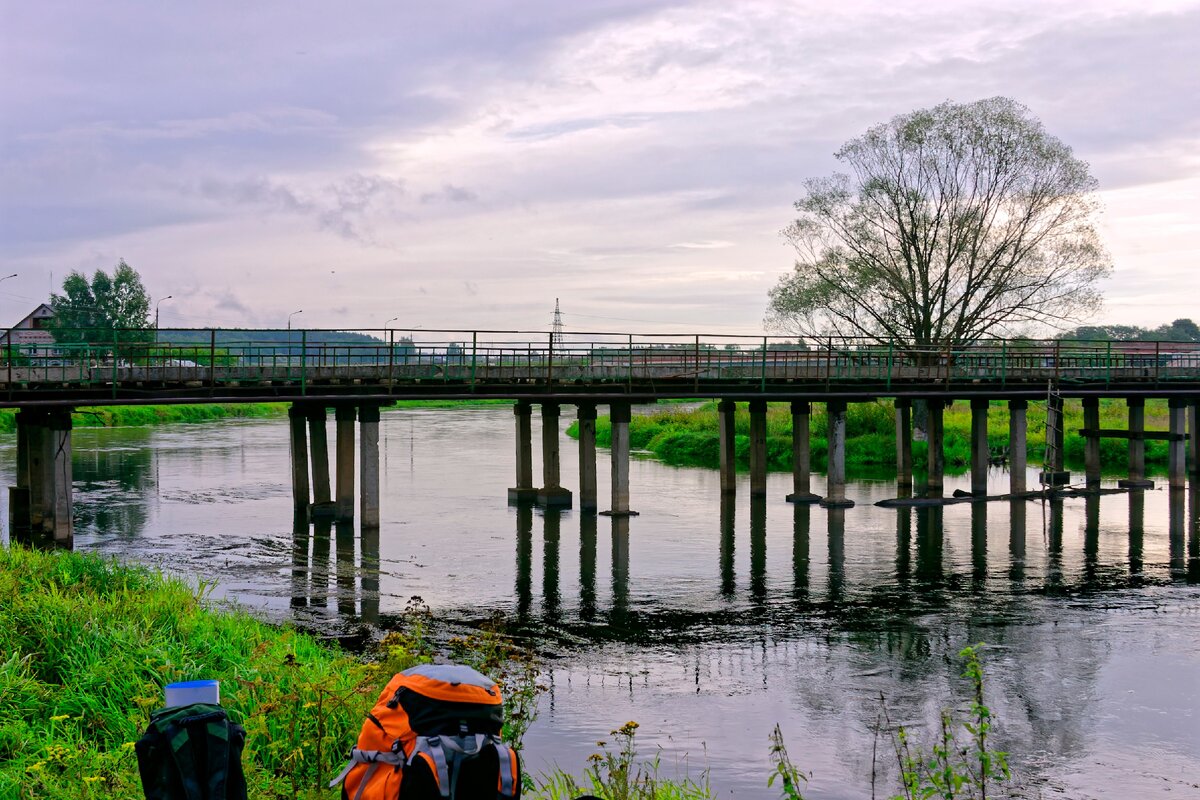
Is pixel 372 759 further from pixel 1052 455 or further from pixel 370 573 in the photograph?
pixel 1052 455

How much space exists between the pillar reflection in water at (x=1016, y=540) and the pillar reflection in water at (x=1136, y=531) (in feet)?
6.62

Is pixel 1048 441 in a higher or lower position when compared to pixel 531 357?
lower

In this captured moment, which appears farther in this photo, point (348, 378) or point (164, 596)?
point (348, 378)

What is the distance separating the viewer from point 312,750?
30.1ft

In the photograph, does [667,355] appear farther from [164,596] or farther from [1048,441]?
[164,596]

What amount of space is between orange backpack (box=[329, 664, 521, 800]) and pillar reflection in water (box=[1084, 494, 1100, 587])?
19370 millimetres

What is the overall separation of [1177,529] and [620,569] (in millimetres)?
14609

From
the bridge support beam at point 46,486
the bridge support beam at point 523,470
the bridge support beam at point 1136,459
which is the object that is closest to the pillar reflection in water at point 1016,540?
the bridge support beam at point 1136,459

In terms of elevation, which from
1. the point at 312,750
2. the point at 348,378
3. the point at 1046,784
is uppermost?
the point at 348,378

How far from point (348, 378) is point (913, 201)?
2490 centimetres

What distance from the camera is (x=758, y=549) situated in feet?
81.7

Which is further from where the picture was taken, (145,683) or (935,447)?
(935,447)

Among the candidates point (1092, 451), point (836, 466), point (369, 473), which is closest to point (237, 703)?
point (369, 473)

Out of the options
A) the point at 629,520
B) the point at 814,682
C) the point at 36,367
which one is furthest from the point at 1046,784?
the point at 36,367
